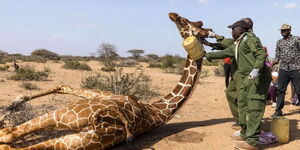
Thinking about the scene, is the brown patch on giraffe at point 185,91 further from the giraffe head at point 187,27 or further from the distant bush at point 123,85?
the distant bush at point 123,85

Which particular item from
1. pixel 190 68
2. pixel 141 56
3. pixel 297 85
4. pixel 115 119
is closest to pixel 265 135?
pixel 190 68

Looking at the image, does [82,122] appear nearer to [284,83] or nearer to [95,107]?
[95,107]

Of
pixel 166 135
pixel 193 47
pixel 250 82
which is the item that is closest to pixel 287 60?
pixel 250 82

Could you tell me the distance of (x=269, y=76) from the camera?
529 centimetres

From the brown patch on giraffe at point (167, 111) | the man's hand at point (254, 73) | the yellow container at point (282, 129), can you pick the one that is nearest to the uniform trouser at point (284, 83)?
the yellow container at point (282, 129)

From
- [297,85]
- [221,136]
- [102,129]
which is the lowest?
[221,136]

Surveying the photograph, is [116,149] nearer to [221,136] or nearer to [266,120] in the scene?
[221,136]

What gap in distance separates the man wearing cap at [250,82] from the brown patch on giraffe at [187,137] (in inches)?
25.7

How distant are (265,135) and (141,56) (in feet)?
125

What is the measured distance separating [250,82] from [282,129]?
1305mm

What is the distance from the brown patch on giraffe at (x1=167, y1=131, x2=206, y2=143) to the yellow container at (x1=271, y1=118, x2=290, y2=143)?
1.28m

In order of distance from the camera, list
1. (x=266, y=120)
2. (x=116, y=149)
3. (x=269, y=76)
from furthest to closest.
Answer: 1. (x=266, y=120)
2. (x=269, y=76)
3. (x=116, y=149)

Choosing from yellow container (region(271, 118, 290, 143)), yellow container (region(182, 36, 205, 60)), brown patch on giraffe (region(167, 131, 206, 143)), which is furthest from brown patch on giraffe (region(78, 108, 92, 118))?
yellow container (region(271, 118, 290, 143))

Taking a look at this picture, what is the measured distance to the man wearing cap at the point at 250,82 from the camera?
495 centimetres
